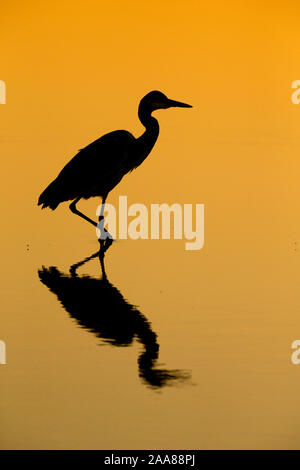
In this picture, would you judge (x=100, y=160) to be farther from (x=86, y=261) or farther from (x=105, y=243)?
(x=86, y=261)

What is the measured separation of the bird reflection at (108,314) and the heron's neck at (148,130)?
2.53 m

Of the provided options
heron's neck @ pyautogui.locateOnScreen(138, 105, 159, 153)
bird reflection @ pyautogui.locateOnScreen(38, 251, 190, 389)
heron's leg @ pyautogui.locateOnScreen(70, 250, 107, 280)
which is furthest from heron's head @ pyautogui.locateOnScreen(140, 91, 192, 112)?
bird reflection @ pyautogui.locateOnScreen(38, 251, 190, 389)

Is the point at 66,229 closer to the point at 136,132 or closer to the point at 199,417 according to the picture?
the point at 199,417

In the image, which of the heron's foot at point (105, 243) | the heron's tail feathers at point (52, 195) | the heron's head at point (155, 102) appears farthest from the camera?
the heron's head at point (155, 102)

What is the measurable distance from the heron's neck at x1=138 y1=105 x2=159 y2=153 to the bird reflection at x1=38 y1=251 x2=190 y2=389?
2527mm

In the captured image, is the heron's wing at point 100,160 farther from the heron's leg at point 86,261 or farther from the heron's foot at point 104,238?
the heron's leg at point 86,261

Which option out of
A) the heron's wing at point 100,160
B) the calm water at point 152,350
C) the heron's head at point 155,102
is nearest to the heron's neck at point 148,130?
the heron's head at point 155,102

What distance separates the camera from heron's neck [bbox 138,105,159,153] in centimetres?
1109

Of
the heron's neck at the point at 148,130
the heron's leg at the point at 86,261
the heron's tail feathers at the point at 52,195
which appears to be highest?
the heron's neck at the point at 148,130

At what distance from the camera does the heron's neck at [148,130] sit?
11.1m

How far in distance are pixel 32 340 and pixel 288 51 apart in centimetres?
2598

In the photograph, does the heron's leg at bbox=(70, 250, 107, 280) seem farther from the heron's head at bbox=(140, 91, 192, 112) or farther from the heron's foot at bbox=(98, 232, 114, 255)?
the heron's head at bbox=(140, 91, 192, 112)

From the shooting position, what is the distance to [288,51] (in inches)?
1235
